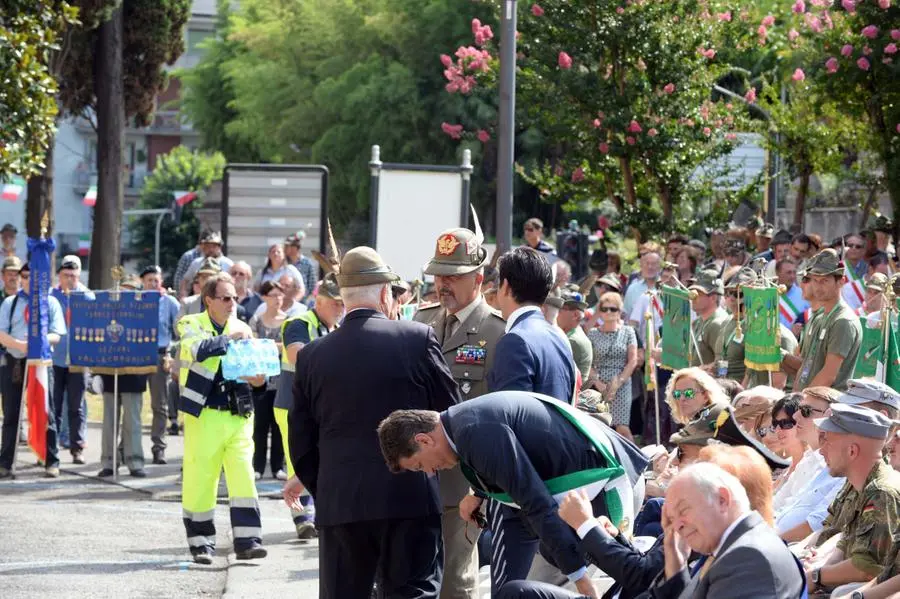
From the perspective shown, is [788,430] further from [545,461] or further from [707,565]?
[707,565]

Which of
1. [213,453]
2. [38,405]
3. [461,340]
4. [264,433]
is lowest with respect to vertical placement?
[264,433]

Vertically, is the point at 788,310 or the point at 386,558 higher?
the point at 788,310

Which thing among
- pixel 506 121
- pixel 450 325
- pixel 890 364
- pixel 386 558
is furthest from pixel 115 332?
pixel 386 558

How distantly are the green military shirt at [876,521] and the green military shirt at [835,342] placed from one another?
358cm

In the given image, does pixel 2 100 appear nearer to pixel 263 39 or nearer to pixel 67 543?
pixel 67 543

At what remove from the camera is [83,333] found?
15.1 m

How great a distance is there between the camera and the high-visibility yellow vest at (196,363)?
1062 cm

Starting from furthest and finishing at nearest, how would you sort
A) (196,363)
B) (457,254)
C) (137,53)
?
(137,53), (196,363), (457,254)

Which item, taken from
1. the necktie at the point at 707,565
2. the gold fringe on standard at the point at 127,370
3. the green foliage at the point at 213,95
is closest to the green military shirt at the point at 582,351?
the gold fringe on standard at the point at 127,370

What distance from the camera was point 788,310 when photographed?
43.3ft

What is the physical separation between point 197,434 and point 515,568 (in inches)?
177

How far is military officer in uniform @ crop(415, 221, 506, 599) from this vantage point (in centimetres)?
744

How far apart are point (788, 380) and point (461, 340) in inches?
183

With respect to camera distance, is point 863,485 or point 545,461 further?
point 863,485
